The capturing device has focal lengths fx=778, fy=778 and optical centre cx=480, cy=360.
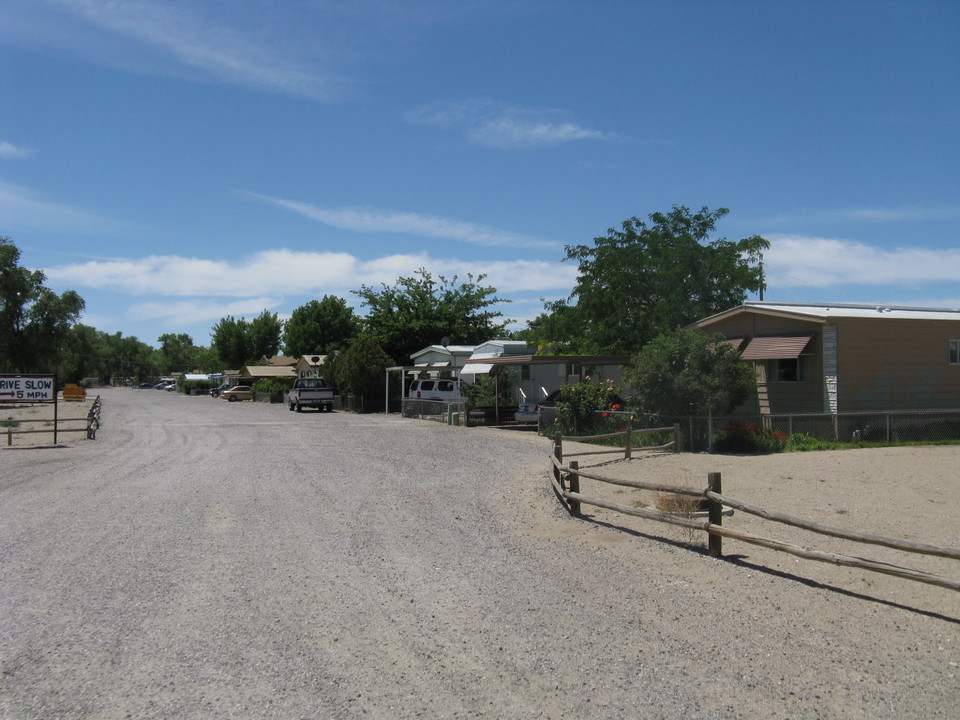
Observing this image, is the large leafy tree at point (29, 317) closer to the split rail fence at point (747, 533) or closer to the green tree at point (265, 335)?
the green tree at point (265, 335)

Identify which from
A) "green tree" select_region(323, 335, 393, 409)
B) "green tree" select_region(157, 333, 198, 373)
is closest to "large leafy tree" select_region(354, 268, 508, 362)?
"green tree" select_region(323, 335, 393, 409)

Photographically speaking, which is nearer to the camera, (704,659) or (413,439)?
(704,659)

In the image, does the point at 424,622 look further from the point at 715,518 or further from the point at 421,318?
the point at 421,318

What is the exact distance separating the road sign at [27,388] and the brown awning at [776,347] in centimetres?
1907

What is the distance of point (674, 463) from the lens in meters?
15.7

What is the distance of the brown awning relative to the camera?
1953 centimetres

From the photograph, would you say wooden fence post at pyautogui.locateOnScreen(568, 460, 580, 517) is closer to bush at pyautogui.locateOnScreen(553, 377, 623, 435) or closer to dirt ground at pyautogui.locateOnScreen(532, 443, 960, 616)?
dirt ground at pyautogui.locateOnScreen(532, 443, 960, 616)

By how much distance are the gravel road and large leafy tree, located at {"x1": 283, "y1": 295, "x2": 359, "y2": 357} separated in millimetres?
57280

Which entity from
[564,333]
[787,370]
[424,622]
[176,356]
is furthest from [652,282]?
[176,356]

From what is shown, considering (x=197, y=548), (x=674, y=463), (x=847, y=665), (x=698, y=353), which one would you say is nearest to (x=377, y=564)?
(x=197, y=548)

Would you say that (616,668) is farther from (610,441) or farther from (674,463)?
(610,441)

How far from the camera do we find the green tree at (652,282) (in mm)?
30000

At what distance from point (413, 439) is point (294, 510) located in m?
11.6

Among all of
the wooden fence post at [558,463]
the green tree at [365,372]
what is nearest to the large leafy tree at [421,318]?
the green tree at [365,372]
